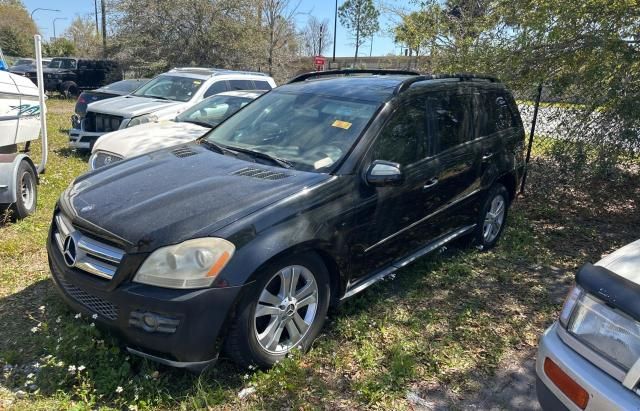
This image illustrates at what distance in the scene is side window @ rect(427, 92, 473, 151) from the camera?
4066mm

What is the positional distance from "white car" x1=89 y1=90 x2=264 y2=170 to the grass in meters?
1.06

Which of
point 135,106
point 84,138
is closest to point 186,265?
point 135,106

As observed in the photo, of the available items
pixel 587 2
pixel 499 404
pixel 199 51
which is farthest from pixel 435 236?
pixel 199 51

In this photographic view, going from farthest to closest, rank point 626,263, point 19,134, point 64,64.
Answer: point 64,64 → point 19,134 → point 626,263

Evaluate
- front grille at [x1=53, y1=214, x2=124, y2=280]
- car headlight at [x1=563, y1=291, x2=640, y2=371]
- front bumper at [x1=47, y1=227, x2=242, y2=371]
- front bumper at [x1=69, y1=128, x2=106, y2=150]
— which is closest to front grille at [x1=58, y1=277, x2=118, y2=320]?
front bumper at [x1=47, y1=227, x2=242, y2=371]

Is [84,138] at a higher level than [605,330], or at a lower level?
lower

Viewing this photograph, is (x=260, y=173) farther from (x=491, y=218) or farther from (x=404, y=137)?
(x=491, y=218)

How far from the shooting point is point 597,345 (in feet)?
6.56

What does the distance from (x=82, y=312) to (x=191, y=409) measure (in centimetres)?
83

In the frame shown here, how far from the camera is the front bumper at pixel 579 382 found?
1823 millimetres

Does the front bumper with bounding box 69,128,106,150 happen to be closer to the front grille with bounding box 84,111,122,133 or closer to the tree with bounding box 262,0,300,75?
the front grille with bounding box 84,111,122,133

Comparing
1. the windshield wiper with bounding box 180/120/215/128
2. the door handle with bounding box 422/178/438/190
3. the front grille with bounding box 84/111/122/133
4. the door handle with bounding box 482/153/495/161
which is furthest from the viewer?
the front grille with bounding box 84/111/122/133

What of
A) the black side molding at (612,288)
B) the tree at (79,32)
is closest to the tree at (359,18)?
the tree at (79,32)

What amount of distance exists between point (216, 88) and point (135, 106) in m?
1.62
